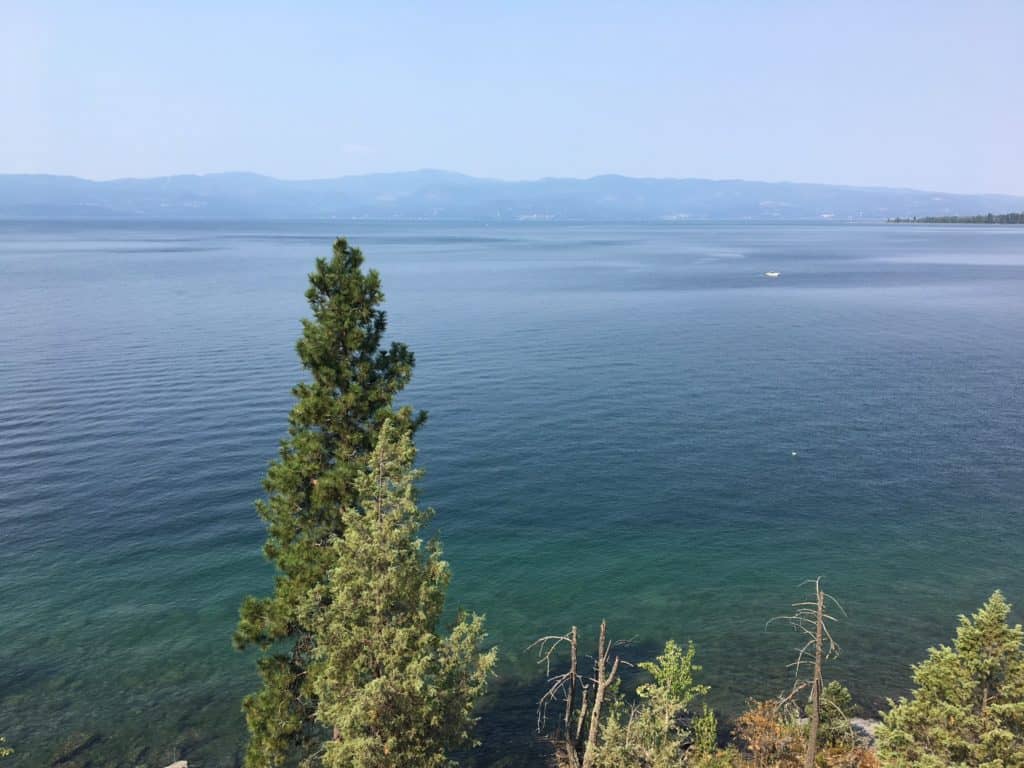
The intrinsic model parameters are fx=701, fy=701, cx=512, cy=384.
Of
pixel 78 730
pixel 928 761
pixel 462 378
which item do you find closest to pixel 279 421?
pixel 462 378

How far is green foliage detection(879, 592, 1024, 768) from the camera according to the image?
2191 centimetres

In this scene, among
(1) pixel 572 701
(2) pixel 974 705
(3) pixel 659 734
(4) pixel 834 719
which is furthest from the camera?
(1) pixel 572 701

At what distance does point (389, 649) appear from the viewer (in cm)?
2302

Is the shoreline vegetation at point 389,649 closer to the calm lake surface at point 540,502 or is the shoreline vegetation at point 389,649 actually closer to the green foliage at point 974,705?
the green foliage at point 974,705

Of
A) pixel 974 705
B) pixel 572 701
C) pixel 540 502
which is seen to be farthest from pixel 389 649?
pixel 540 502

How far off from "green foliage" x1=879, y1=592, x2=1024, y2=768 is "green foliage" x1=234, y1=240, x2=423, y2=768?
20.6 metres

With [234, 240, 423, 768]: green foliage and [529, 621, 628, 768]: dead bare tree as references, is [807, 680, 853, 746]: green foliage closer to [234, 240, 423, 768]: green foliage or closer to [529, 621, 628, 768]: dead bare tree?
[529, 621, 628, 768]: dead bare tree

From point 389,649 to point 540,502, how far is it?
36.5 m

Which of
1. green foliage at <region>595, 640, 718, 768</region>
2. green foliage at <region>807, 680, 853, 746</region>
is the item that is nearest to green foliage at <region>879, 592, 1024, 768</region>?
green foliage at <region>807, 680, 853, 746</region>

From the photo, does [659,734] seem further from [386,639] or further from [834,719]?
[386,639]

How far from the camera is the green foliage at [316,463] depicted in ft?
89.8

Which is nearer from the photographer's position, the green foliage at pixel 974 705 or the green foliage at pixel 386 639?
the green foliage at pixel 974 705

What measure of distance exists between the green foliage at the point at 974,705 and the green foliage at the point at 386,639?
605 inches

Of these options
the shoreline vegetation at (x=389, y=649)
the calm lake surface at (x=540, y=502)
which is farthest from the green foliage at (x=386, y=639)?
the calm lake surface at (x=540, y=502)
